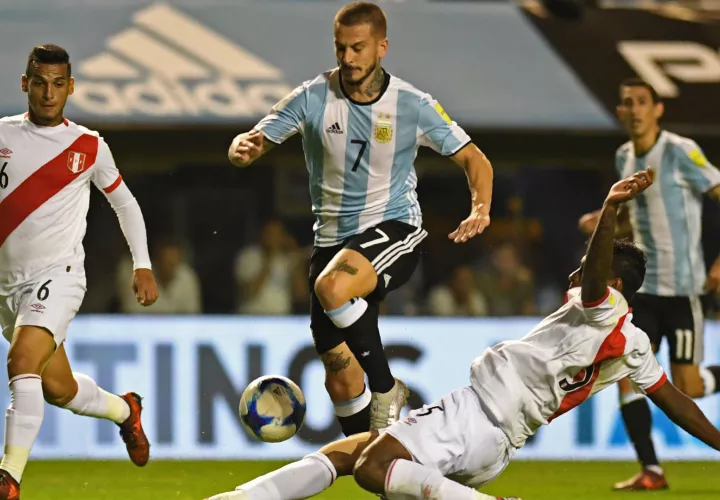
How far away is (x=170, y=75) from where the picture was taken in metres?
13.3

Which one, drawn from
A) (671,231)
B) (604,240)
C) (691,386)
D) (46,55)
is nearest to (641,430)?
(691,386)

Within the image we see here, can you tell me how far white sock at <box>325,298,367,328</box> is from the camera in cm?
650

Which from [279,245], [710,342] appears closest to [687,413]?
[710,342]

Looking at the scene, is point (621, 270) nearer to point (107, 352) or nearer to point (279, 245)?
point (107, 352)

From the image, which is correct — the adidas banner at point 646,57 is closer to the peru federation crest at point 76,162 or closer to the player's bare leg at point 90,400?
the player's bare leg at point 90,400

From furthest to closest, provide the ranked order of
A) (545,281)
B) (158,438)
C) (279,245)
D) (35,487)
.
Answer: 1. (545,281)
2. (279,245)
3. (158,438)
4. (35,487)

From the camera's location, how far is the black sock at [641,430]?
8.69m

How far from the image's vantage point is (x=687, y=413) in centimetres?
590

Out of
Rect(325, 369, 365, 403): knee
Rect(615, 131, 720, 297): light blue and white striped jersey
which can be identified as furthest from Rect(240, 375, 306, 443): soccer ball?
Rect(615, 131, 720, 297): light blue and white striped jersey

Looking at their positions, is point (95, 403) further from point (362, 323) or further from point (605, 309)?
point (605, 309)

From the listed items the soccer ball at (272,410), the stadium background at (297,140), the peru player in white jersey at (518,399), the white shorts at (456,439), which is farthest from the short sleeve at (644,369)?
the stadium background at (297,140)

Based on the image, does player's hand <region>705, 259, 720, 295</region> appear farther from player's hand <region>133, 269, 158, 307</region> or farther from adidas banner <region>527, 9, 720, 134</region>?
adidas banner <region>527, 9, 720, 134</region>

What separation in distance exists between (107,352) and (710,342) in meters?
4.70

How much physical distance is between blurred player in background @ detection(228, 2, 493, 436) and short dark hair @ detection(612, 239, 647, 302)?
0.83m
